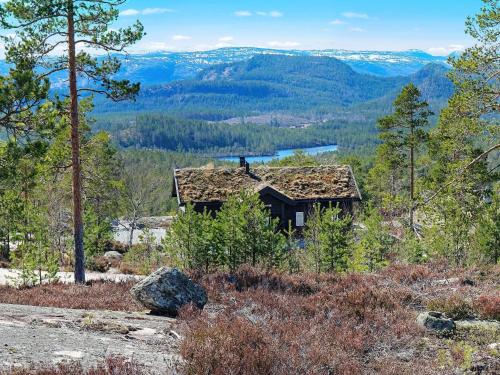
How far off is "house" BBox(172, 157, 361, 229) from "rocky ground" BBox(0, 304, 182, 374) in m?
28.9

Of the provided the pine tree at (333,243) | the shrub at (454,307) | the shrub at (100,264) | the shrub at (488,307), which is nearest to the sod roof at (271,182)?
the shrub at (100,264)

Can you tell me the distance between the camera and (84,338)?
30.2 ft

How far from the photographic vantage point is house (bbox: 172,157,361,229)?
41062mm

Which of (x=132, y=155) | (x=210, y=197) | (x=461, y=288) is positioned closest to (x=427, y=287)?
(x=461, y=288)

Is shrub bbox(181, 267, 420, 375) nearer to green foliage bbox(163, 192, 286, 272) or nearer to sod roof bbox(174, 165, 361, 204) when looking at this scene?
green foliage bbox(163, 192, 286, 272)

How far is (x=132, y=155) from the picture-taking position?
16562 cm

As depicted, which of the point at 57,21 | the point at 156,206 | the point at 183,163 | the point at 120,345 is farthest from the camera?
the point at 183,163

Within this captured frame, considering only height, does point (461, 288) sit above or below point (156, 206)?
above

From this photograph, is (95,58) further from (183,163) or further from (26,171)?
(183,163)

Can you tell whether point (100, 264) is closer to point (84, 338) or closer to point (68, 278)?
point (68, 278)

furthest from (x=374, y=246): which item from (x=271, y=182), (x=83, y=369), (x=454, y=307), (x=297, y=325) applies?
(x=271, y=182)

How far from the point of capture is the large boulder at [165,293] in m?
12.2

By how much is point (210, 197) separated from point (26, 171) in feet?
44.4

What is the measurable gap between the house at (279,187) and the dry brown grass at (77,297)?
23.3 metres
